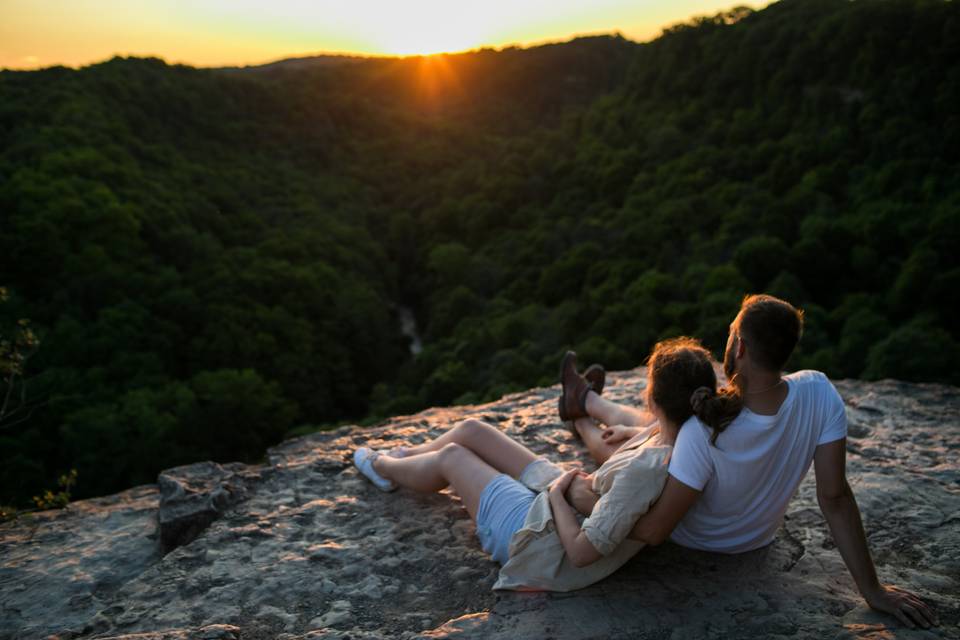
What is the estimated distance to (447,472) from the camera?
3453 mm

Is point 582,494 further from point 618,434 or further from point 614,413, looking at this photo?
point 614,413

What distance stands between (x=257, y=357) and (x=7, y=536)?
2154 cm

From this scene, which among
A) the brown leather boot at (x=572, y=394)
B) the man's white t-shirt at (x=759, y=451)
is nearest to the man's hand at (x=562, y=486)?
the man's white t-shirt at (x=759, y=451)

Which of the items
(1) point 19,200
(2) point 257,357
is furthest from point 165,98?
(2) point 257,357

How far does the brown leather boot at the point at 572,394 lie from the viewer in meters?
4.43

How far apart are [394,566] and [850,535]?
194cm

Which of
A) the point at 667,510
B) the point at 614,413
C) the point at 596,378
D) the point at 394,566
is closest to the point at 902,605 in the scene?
the point at 667,510

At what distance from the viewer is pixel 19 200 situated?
2261cm

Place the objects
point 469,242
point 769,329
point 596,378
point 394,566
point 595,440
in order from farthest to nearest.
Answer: point 469,242, point 596,378, point 595,440, point 394,566, point 769,329

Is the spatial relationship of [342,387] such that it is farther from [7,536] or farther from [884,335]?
[7,536]

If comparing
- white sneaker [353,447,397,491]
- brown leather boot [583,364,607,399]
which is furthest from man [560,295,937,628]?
brown leather boot [583,364,607,399]

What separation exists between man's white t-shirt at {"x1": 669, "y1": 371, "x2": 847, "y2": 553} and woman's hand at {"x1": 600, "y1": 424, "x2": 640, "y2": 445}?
92cm

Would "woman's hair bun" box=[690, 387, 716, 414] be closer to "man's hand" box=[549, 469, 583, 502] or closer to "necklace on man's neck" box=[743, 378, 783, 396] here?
"necklace on man's neck" box=[743, 378, 783, 396]

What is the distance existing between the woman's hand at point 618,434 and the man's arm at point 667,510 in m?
1.14
